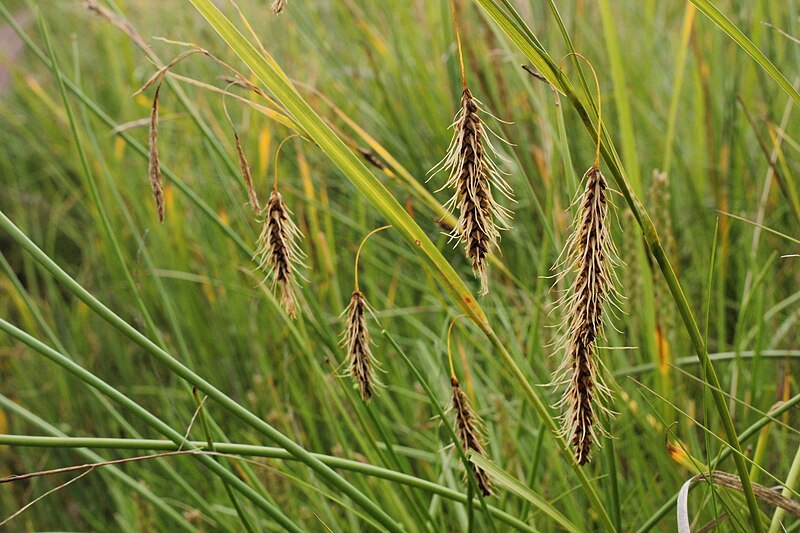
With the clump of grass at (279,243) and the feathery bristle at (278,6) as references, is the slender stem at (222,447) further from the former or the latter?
the feathery bristle at (278,6)

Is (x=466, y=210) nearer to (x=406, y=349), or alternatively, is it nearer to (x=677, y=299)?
(x=677, y=299)

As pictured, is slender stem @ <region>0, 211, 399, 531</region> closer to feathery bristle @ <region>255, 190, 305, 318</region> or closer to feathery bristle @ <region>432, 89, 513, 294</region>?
feathery bristle @ <region>255, 190, 305, 318</region>

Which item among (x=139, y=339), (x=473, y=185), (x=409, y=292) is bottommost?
(x=409, y=292)

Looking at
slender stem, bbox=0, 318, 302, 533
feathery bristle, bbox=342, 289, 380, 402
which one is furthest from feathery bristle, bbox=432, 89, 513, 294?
slender stem, bbox=0, 318, 302, 533

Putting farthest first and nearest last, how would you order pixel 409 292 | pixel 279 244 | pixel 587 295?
pixel 409 292, pixel 279 244, pixel 587 295

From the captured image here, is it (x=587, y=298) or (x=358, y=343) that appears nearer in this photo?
(x=587, y=298)

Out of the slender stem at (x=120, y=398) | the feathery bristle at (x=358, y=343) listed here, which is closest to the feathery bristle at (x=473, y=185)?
the feathery bristle at (x=358, y=343)

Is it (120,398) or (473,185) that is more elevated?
(473,185)

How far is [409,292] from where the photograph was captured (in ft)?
5.70

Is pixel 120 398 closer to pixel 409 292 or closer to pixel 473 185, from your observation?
pixel 473 185

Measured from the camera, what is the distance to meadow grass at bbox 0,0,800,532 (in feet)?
2.31

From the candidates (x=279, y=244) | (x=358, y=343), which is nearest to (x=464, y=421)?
(x=358, y=343)

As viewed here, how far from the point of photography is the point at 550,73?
0.60 m

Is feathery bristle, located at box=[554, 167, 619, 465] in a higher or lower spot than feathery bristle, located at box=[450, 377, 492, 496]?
higher
